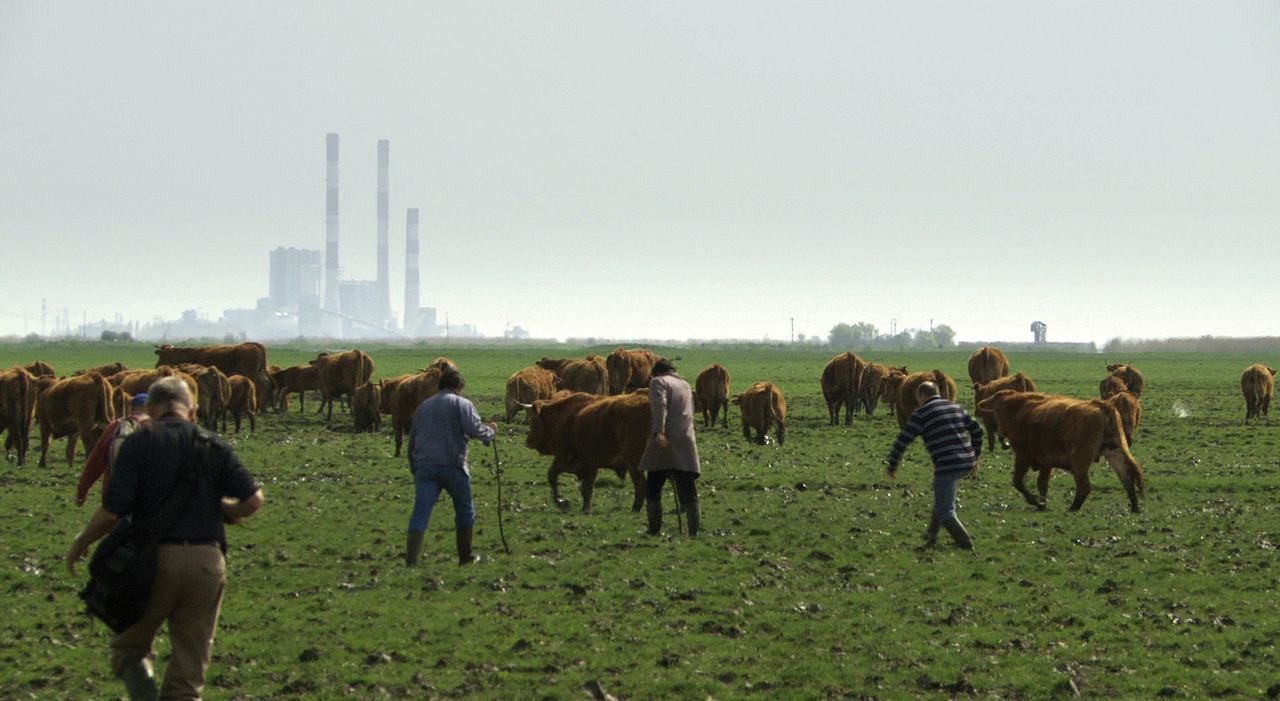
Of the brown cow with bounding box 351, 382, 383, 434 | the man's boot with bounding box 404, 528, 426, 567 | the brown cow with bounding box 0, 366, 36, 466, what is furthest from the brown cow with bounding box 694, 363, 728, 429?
the man's boot with bounding box 404, 528, 426, 567

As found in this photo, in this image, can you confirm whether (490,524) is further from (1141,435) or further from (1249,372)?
→ (1249,372)

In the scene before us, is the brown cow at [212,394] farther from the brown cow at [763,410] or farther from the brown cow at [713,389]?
the brown cow at [763,410]

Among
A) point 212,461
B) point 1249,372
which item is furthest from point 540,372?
point 212,461

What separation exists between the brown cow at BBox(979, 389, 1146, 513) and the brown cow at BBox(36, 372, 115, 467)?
1528 centimetres

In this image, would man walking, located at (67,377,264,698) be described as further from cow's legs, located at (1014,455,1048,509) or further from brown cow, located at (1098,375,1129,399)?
brown cow, located at (1098,375,1129,399)

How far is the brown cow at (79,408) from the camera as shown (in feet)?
86.1

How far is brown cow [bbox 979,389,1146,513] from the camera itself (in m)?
19.5

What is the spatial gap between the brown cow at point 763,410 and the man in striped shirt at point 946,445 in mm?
15723

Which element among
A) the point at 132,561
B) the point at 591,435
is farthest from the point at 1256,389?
the point at 132,561

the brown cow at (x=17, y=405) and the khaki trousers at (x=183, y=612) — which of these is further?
the brown cow at (x=17, y=405)

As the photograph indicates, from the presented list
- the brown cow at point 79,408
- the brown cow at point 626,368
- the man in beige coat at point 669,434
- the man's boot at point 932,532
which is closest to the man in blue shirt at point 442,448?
the man in beige coat at point 669,434

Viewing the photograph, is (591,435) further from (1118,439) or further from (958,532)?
(1118,439)

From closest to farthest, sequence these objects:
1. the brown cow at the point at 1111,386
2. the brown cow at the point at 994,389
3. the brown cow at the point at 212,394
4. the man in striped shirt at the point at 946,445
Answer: the man in striped shirt at the point at 946,445 < the brown cow at the point at 994,389 < the brown cow at the point at 212,394 < the brown cow at the point at 1111,386

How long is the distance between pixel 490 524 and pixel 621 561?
3.65m
